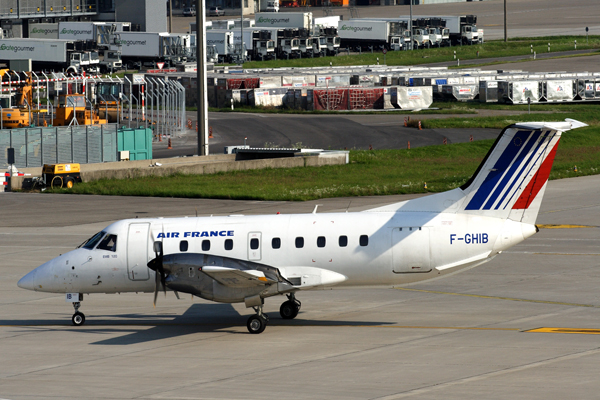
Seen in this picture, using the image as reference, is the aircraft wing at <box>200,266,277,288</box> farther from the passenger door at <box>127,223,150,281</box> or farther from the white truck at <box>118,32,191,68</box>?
the white truck at <box>118,32,191,68</box>

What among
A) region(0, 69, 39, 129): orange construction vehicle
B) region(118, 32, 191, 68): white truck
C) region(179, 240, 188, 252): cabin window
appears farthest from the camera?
region(118, 32, 191, 68): white truck

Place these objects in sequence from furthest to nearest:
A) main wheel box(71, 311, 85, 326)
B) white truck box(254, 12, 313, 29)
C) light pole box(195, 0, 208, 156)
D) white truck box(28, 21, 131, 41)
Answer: white truck box(254, 12, 313, 29)
white truck box(28, 21, 131, 41)
light pole box(195, 0, 208, 156)
main wheel box(71, 311, 85, 326)

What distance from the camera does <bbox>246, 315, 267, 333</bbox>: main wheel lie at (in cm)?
2380

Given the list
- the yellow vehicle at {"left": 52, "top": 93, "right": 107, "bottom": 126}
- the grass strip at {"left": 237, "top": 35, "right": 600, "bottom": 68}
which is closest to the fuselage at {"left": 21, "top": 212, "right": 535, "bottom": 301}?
the yellow vehicle at {"left": 52, "top": 93, "right": 107, "bottom": 126}

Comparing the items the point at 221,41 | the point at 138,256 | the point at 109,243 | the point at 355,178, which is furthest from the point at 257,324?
the point at 221,41

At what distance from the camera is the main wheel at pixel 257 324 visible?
23797mm

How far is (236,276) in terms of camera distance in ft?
74.2

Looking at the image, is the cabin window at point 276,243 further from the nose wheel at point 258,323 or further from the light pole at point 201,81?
the light pole at point 201,81

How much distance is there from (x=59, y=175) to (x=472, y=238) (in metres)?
38.7

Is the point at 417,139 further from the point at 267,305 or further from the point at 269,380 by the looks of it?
the point at 269,380

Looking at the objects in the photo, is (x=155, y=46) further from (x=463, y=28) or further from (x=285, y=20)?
(x=463, y=28)

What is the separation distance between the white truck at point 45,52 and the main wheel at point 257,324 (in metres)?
103

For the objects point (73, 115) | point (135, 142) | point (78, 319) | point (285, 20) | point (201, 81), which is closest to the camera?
point (78, 319)

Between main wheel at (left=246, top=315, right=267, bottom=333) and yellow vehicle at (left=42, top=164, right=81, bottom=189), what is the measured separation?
34.8 meters
